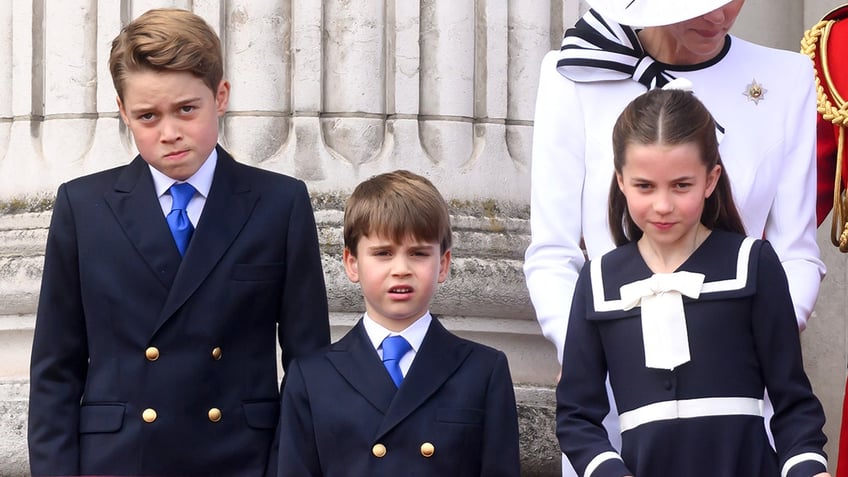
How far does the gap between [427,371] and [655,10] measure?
1.00 meters

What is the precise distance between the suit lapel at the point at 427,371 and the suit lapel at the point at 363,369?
3 centimetres

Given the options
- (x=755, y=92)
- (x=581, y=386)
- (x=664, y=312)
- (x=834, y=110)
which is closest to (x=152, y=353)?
(x=581, y=386)

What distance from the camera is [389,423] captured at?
3961mm

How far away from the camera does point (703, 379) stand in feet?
12.3

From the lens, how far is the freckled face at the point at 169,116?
4062 millimetres

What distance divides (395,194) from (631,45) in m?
0.69

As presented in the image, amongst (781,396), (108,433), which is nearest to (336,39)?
(108,433)

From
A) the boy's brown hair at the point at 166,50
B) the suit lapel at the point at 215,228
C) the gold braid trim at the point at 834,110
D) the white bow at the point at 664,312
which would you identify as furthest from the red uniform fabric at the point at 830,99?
the boy's brown hair at the point at 166,50

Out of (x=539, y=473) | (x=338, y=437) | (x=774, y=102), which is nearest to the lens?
(x=338, y=437)

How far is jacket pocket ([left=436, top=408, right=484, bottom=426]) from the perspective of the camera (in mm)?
4003

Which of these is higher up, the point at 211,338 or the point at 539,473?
the point at 211,338

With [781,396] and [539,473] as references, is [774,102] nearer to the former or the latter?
[781,396]

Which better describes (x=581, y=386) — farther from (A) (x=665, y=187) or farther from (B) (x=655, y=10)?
(B) (x=655, y=10)

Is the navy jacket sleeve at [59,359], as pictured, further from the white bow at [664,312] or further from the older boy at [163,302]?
the white bow at [664,312]
